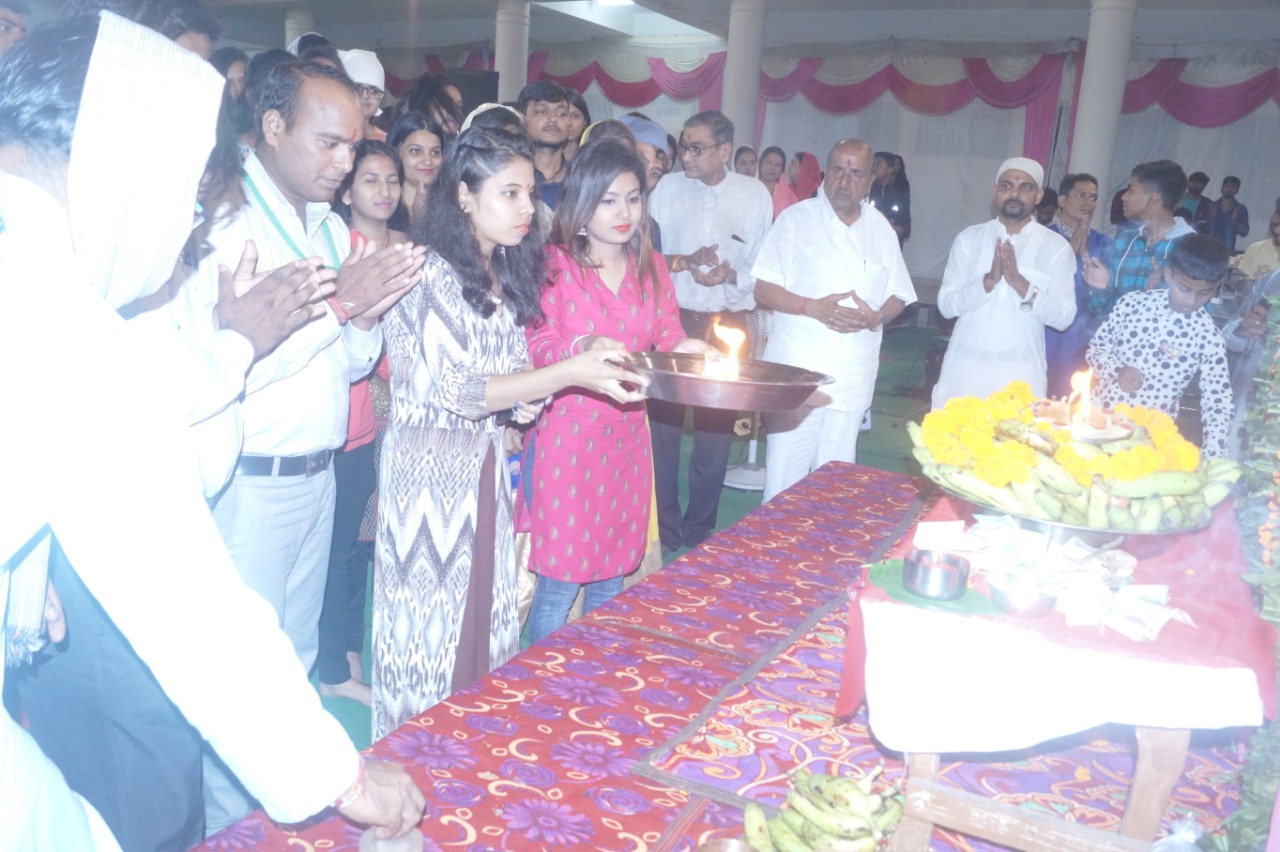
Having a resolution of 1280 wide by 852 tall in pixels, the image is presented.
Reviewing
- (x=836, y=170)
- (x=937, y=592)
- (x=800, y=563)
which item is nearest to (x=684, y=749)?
(x=937, y=592)

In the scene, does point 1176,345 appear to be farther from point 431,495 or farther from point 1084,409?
point 431,495

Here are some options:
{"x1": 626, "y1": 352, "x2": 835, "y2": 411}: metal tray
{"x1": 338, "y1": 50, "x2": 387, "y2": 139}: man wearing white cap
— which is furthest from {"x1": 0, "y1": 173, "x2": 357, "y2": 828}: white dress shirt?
{"x1": 338, "y1": 50, "x2": 387, "y2": 139}: man wearing white cap

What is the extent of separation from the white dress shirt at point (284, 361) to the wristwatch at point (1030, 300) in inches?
115

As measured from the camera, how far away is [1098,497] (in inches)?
65.7

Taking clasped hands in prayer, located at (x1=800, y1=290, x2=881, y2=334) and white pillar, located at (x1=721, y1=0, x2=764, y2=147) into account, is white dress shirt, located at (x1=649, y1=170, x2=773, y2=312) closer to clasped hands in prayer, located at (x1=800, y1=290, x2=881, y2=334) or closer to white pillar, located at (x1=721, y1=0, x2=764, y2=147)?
clasped hands in prayer, located at (x1=800, y1=290, x2=881, y2=334)

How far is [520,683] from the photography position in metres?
1.88

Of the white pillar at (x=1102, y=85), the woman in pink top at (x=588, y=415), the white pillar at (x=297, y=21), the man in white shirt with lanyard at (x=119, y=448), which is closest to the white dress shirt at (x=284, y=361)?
the woman in pink top at (x=588, y=415)

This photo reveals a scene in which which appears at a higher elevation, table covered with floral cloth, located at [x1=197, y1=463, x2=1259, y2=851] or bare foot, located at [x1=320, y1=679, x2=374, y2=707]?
table covered with floral cloth, located at [x1=197, y1=463, x2=1259, y2=851]

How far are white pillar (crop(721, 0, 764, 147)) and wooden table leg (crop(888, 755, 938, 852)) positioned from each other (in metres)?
10.4

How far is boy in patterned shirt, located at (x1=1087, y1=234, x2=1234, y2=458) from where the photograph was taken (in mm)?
3908

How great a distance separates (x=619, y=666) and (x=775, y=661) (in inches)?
13.0

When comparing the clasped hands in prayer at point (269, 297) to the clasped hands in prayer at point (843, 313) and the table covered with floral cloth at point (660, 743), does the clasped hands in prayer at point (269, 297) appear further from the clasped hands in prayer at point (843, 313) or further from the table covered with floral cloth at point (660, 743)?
the clasped hands in prayer at point (843, 313)

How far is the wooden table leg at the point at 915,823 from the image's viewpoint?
1.44 meters

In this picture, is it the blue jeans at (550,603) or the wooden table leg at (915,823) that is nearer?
the wooden table leg at (915,823)
